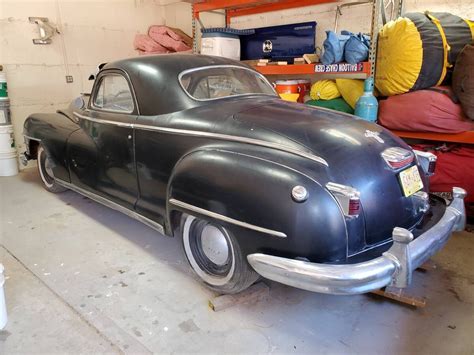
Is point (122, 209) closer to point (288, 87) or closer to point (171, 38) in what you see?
point (288, 87)

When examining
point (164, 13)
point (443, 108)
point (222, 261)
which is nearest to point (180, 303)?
point (222, 261)

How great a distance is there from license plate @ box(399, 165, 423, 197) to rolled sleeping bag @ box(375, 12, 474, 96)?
4.65 feet

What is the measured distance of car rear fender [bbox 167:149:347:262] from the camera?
5.35ft

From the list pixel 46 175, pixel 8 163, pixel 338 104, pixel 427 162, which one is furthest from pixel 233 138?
pixel 8 163

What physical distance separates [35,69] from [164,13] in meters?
2.38

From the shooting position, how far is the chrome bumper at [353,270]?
1.54 m

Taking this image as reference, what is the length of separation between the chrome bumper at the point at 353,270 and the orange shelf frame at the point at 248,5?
3.31m

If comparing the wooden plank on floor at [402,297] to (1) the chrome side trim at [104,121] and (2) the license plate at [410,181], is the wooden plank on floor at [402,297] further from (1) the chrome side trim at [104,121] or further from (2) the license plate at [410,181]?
(1) the chrome side trim at [104,121]

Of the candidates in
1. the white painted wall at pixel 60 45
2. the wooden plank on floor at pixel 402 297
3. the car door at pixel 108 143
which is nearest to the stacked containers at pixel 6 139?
the white painted wall at pixel 60 45

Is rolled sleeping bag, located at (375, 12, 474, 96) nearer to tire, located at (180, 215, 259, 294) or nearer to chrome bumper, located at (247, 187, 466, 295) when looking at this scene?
chrome bumper, located at (247, 187, 466, 295)

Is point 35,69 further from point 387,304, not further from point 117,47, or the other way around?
point 387,304

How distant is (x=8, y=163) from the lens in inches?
190

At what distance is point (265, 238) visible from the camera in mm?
1729

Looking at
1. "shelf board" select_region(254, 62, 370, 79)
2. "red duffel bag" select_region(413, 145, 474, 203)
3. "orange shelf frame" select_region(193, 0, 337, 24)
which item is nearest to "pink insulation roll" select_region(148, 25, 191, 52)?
"orange shelf frame" select_region(193, 0, 337, 24)
